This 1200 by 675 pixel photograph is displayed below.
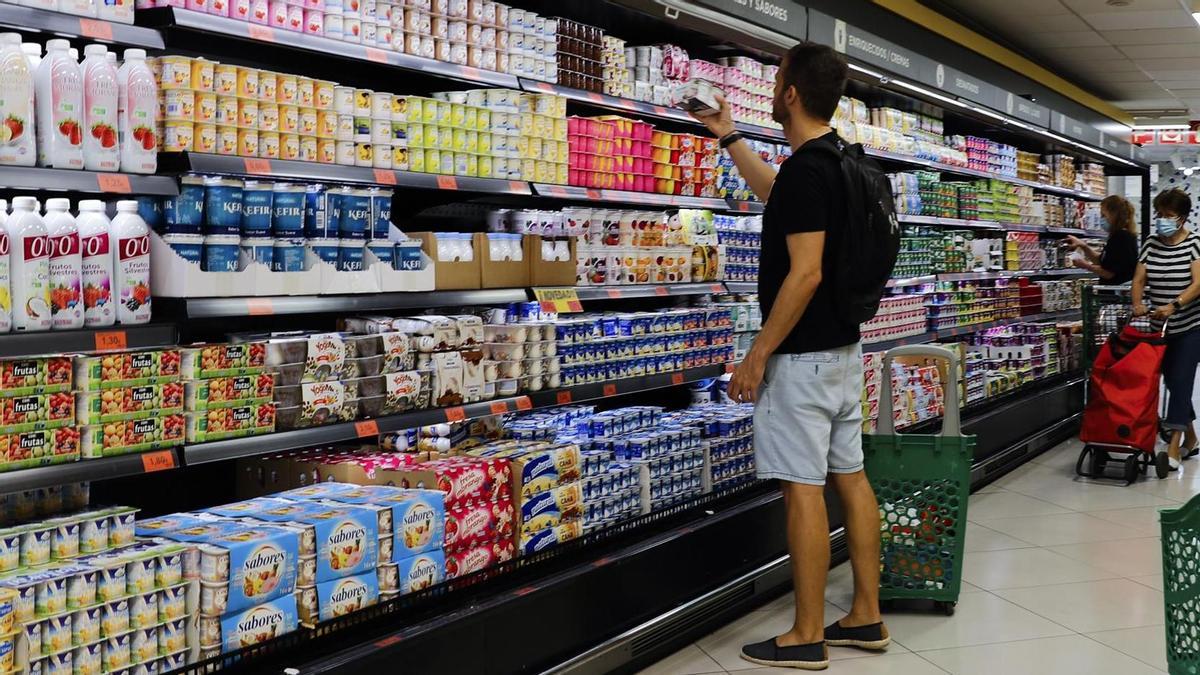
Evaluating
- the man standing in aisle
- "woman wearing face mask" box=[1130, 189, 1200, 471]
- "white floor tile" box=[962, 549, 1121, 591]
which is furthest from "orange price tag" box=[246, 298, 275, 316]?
Answer: "woman wearing face mask" box=[1130, 189, 1200, 471]

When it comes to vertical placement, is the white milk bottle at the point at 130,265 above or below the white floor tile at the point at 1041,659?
above

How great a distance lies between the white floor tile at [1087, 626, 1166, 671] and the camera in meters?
3.83

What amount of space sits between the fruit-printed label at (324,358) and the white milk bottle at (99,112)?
0.68m

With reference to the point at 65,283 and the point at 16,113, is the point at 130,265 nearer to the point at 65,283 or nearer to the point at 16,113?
the point at 65,283

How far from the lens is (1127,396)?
6.73 metres

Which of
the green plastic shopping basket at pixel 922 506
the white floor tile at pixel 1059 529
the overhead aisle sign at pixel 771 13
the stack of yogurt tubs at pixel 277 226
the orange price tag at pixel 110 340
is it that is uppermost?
the overhead aisle sign at pixel 771 13

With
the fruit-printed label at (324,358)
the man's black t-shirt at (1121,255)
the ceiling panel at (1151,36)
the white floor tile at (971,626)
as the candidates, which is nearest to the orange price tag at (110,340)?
the fruit-printed label at (324,358)

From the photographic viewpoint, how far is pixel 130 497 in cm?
322

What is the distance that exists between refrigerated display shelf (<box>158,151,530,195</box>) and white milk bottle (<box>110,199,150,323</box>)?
0.17 m

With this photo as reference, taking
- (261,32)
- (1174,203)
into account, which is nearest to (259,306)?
(261,32)

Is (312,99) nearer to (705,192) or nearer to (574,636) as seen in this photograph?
(574,636)

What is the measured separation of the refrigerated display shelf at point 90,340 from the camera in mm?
2324

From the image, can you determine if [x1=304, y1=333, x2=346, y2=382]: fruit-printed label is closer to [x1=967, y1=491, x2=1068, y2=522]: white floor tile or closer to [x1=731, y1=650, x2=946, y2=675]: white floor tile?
[x1=731, y1=650, x2=946, y2=675]: white floor tile

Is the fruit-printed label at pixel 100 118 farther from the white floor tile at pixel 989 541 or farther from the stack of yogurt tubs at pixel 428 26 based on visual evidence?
the white floor tile at pixel 989 541
